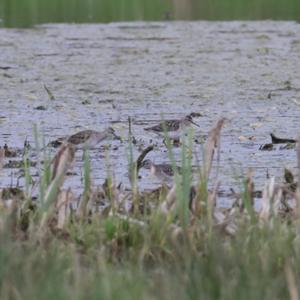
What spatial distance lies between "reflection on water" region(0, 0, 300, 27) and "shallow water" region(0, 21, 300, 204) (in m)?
1.00

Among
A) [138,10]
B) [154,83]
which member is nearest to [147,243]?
[154,83]

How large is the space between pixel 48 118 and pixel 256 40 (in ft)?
14.8

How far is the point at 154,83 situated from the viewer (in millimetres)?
9188

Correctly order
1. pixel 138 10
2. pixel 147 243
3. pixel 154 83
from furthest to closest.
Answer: pixel 138 10, pixel 154 83, pixel 147 243

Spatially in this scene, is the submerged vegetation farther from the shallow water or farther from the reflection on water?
the reflection on water

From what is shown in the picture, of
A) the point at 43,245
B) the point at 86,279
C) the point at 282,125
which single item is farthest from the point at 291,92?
the point at 86,279

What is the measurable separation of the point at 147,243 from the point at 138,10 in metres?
11.4

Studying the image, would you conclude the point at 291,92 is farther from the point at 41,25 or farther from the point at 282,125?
the point at 41,25

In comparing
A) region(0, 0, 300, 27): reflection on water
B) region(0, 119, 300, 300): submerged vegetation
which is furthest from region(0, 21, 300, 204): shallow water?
region(0, 0, 300, 27): reflection on water

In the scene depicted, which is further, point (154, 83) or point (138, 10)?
point (138, 10)

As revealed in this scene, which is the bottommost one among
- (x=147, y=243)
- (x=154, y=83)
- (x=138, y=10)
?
(x=147, y=243)

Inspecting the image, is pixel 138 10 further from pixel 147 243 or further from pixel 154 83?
pixel 147 243

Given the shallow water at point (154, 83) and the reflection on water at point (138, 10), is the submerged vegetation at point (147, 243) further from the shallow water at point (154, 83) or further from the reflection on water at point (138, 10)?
the reflection on water at point (138, 10)

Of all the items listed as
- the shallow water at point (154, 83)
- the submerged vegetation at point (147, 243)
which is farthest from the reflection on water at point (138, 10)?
the submerged vegetation at point (147, 243)
